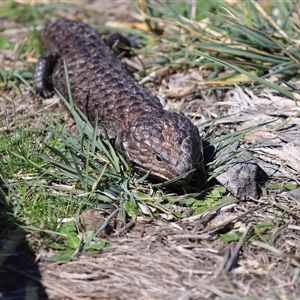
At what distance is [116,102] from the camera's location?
538cm

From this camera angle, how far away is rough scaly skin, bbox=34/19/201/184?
4.66 m

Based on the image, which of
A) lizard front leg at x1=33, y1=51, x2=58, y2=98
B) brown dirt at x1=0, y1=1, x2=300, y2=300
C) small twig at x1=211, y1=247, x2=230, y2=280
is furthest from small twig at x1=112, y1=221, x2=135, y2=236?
lizard front leg at x1=33, y1=51, x2=58, y2=98

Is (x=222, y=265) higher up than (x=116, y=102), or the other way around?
(x=116, y=102)

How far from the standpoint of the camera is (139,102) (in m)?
5.24

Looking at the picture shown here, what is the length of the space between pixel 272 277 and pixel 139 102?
75.2 inches

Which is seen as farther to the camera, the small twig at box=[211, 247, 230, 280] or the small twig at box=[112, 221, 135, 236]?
the small twig at box=[112, 221, 135, 236]

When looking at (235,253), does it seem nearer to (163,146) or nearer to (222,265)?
(222,265)

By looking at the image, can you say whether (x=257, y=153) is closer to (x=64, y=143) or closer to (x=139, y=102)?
(x=139, y=102)

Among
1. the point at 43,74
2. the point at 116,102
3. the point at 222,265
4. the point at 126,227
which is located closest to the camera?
the point at 222,265

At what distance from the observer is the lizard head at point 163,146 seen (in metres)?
4.57

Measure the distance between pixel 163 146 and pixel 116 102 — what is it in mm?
874

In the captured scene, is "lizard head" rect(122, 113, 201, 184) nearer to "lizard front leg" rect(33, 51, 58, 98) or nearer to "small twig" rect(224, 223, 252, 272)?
"small twig" rect(224, 223, 252, 272)

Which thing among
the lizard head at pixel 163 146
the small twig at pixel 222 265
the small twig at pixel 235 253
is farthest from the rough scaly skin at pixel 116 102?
the small twig at pixel 222 265

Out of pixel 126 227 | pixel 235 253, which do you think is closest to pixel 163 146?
pixel 126 227
